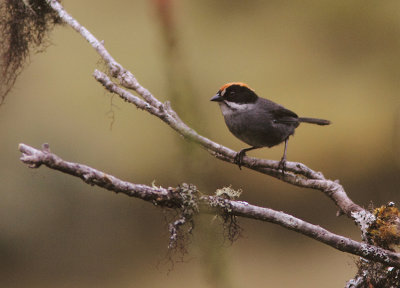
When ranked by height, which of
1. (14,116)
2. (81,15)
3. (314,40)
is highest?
(314,40)

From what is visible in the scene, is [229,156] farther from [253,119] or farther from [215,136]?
[215,136]

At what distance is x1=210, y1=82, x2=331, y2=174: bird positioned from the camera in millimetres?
3455

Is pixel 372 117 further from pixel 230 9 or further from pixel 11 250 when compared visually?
pixel 11 250

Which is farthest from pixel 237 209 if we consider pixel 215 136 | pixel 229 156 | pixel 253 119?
pixel 215 136

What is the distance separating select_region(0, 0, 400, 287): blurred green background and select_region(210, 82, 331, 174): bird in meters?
2.41

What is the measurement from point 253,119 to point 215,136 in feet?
7.80

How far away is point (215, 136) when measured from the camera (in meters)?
5.84

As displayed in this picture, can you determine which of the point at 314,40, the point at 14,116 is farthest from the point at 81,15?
the point at 314,40

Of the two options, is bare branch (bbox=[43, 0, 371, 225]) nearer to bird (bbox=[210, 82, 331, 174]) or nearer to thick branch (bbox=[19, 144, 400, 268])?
thick branch (bbox=[19, 144, 400, 268])

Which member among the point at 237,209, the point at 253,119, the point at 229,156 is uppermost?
the point at 253,119

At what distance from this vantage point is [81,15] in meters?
6.61

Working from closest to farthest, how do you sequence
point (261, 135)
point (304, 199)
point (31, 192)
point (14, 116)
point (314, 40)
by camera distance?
point (261, 135) < point (31, 192) < point (14, 116) < point (304, 199) < point (314, 40)

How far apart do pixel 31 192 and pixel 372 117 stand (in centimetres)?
414

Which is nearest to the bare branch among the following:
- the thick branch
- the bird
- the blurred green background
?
the thick branch
